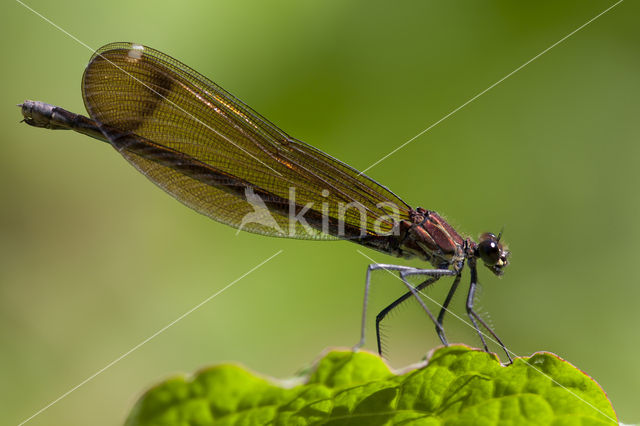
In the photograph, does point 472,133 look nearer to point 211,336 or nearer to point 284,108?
point 284,108

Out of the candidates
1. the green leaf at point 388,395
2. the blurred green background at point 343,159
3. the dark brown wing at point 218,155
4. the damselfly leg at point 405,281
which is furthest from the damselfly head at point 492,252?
the green leaf at point 388,395

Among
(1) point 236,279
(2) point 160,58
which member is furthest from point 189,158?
(1) point 236,279

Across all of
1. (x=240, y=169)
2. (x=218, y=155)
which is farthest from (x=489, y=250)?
(x=218, y=155)

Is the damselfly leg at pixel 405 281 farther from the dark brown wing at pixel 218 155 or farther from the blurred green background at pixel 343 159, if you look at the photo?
the blurred green background at pixel 343 159

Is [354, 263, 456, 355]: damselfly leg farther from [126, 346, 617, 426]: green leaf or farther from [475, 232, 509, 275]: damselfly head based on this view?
[126, 346, 617, 426]: green leaf

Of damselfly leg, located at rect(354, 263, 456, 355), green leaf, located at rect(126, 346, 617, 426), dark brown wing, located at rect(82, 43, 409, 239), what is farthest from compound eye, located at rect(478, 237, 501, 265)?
green leaf, located at rect(126, 346, 617, 426)
